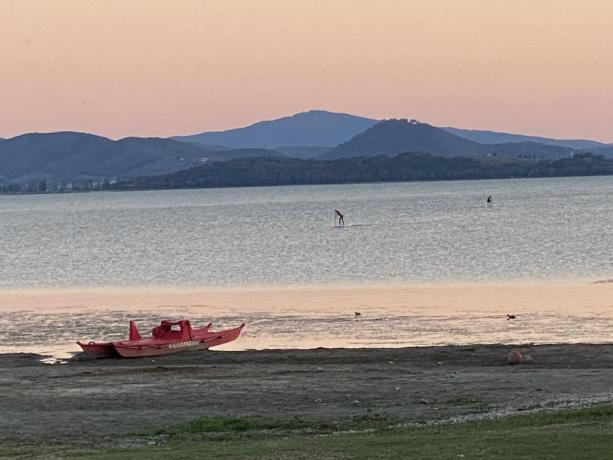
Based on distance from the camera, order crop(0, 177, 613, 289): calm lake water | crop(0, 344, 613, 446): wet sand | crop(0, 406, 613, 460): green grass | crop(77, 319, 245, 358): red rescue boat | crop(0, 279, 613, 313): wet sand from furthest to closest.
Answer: crop(0, 177, 613, 289): calm lake water < crop(0, 279, 613, 313): wet sand < crop(77, 319, 245, 358): red rescue boat < crop(0, 344, 613, 446): wet sand < crop(0, 406, 613, 460): green grass

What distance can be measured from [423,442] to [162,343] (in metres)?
19.1

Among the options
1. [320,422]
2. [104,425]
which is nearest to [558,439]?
[320,422]

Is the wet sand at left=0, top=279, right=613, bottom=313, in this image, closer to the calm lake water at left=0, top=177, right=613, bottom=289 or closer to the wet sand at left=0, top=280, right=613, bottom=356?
the wet sand at left=0, top=280, right=613, bottom=356

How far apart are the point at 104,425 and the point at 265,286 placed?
41425mm

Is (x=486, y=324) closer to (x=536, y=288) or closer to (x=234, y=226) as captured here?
(x=536, y=288)

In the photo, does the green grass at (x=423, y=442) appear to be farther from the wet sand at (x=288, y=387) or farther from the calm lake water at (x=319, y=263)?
the calm lake water at (x=319, y=263)

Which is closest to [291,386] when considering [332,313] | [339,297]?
[332,313]

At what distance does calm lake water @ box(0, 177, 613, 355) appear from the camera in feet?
137

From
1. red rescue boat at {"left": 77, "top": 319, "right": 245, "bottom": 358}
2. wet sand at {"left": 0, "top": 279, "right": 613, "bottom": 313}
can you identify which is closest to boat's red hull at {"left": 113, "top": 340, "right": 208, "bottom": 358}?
red rescue boat at {"left": 77, "top": 319, "right": 245, "bottom": 358}

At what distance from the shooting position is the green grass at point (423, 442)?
17312 millimetres

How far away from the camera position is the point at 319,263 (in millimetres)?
81938

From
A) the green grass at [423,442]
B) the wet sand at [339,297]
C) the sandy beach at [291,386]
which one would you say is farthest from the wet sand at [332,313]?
the green grass at [423,442]

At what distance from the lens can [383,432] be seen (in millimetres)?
20953

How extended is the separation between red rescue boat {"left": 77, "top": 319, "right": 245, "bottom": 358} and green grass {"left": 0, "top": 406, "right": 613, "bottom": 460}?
1336 cm
